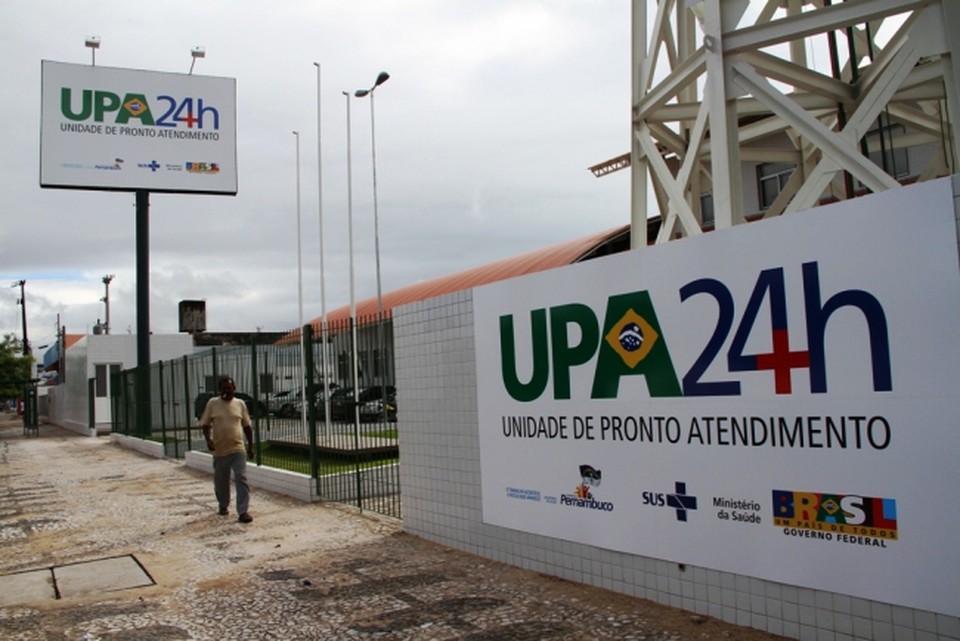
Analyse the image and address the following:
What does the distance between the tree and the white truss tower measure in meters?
46.4

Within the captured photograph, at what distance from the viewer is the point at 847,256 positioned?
4.70 meters

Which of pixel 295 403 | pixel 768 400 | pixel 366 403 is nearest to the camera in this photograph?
pixel 768 400

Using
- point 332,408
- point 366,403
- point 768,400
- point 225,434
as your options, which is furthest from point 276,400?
point 768,400

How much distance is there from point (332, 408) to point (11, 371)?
45.0 meters

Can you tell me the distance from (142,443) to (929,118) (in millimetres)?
20278

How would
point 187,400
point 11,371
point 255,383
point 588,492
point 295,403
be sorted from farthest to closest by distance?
point 11,371 → point 187,400 → point 255,383 → point 295,403 → point 588,492

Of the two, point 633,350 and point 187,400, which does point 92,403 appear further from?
point 633,350

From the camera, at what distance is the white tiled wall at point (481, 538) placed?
15.4ft

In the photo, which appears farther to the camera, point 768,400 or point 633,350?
point 633,350

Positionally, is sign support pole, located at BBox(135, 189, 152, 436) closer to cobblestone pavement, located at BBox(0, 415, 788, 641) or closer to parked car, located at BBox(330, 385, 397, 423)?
cobblestone pavement, located at BBox(0, 415, 788, 641)

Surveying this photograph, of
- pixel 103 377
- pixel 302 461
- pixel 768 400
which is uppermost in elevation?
pixel 103 377

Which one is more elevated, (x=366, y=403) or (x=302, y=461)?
(x=366, y=403)

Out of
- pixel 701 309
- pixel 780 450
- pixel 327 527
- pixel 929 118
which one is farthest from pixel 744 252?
pixel 929 118

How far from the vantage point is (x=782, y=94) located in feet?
25.1
